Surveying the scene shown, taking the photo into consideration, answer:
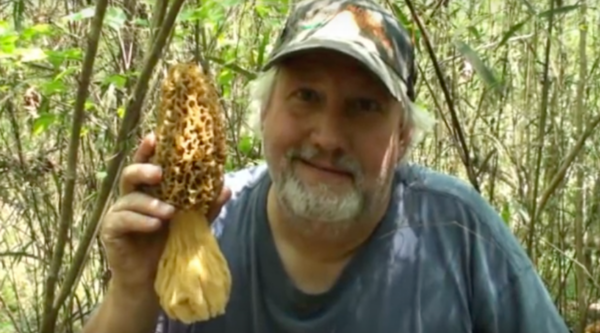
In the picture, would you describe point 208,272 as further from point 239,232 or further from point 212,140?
point 239,232

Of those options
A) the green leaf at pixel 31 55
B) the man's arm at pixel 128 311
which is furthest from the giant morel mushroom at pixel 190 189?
the green leaf at pixel 31 55

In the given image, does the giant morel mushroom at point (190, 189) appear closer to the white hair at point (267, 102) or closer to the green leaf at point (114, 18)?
the white hair at point (267, 102)

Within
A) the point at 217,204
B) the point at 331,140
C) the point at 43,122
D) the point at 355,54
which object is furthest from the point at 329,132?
the point at 43,122

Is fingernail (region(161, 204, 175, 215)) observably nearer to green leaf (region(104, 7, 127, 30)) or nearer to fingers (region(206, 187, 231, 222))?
fingers (region(206, 187, 231, 222))

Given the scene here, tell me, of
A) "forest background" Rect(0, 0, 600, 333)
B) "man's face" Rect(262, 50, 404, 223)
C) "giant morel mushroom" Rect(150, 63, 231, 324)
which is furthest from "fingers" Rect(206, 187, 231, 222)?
"forest background" Rect(0, 0, 600, 333)

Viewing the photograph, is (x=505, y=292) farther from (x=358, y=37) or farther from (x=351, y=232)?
(x=358, y=37)

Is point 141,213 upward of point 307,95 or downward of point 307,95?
downward
